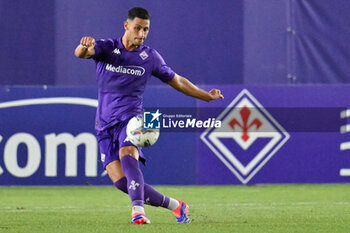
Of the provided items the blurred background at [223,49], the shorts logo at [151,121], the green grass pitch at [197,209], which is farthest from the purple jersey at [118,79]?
the blurred background at [223,49]

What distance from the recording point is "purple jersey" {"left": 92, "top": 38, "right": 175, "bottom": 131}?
786 centimetres

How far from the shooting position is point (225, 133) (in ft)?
44.1

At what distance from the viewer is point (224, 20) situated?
47.5 ft

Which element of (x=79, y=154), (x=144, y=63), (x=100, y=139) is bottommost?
(x=79, y=154)

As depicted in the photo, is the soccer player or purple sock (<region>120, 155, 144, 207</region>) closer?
purple sock (<region>120, 155, 144, 207</region>)

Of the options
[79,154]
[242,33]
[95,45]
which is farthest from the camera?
[242,33]

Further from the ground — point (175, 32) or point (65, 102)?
point (175, 32)

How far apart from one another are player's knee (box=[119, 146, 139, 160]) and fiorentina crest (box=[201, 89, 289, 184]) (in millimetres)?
5777

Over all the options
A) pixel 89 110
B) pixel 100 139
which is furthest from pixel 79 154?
pixel 100 139

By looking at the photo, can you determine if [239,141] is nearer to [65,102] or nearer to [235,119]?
[235,119]

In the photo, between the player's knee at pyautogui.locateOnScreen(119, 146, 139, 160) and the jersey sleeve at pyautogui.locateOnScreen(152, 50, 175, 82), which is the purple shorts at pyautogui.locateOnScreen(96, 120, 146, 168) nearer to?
the player's knee at pyautogui.locateOnScreen(119, 146, 139, 160)

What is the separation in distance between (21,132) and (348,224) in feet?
21.5

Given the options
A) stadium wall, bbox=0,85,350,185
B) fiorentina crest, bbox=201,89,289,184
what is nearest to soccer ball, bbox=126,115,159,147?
stadium wall, bbox=0,85,350,185

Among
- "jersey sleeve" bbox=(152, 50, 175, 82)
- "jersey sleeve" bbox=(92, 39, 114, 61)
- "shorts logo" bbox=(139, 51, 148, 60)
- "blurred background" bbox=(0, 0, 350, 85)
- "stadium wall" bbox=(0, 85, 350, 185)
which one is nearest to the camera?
"jersey sleeve" bbox=(92, 39, 114, 61)
